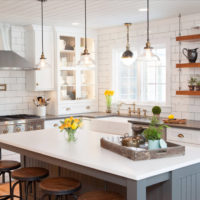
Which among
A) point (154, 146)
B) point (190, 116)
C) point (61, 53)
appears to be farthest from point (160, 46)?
point (154, 146)

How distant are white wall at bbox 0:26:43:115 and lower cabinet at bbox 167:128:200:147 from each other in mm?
2918

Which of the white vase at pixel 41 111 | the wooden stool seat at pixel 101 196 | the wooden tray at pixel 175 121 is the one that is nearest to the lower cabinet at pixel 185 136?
the wooden tray at pixel 175 121

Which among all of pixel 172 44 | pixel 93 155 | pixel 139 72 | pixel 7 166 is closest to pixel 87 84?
pixel 139 72

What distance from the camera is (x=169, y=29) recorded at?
243 inches

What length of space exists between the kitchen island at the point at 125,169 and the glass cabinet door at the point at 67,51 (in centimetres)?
320

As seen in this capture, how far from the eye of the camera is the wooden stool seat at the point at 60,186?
3.10 m

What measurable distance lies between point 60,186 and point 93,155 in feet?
1.35

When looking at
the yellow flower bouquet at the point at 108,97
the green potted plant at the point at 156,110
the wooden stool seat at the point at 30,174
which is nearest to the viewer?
the wooden stool seat at the point at 30,174

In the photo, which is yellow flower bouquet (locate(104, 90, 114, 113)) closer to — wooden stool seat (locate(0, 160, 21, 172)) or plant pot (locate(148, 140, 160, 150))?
wooden stool seat (locate(0, 160, 21, 172))

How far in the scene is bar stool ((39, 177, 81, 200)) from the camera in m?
3.10

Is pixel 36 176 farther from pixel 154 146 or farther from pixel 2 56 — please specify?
pixel 2 56

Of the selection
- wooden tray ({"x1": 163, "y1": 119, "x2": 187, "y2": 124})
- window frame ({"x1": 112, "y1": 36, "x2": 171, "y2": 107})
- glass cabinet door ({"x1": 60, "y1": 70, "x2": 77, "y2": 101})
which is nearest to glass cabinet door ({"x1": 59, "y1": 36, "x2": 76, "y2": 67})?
glass cabinet door ({"x1": 60, "y1": 70, "x2": 77, "y2": 101})

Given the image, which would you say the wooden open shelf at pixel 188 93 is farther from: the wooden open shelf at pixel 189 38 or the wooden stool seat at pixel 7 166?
the wooden stool seat at pixel 7 166

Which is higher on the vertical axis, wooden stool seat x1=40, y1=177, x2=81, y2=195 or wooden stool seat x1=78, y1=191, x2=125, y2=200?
wooden stool seat x1=40, y1=177, x2=81, y2=195
